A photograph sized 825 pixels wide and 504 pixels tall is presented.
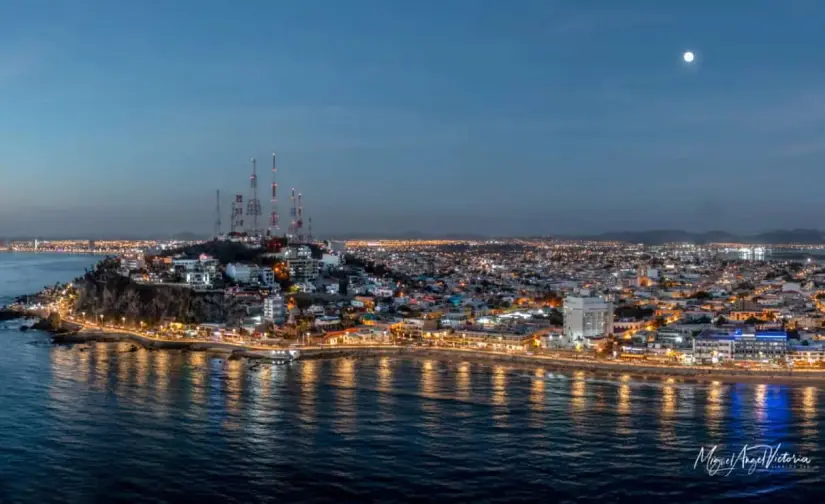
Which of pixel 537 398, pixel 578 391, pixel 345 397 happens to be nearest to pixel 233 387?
pixel 345 397

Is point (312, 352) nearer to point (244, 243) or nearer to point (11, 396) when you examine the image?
point (11, 396)

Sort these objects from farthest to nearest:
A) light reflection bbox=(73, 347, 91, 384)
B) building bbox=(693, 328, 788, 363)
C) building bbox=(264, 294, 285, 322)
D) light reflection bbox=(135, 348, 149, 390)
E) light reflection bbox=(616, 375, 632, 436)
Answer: building bbox=(264, 294, 285, 322)
building bbox=(693, 328, 788, 363)
light reflection bbox=(73, 347, 91, 384)
light reflection bbox=(135, 348, 149, 390)
light reflection bbox=(616, 375, 632, 436)

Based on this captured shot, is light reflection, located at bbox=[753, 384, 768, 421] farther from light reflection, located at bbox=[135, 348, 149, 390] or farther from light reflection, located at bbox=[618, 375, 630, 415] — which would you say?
light reflection, located at bbox=[135, 348, 149, 390]

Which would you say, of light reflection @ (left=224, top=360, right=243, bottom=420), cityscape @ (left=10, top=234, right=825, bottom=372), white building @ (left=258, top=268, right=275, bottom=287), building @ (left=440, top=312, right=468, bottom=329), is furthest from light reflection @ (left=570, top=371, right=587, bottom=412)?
white building @ (left=258, top=268, right=275, bottom=287)

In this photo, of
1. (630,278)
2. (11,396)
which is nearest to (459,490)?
(11,396)

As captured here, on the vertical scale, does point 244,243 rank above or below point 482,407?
above

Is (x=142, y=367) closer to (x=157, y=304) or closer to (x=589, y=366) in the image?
(x=157, y=304)

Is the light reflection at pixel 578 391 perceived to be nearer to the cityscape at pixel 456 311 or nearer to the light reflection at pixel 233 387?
the cityscape at pixel 456 311
